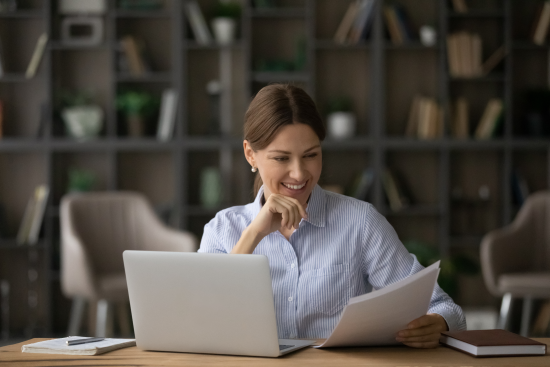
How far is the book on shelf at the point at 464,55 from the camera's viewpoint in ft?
14.4

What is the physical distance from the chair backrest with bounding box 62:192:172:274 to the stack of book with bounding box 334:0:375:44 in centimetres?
178

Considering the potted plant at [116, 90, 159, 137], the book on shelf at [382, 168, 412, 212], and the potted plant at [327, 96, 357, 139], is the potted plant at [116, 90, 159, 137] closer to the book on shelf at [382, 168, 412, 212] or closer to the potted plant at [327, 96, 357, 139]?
the potted plant at [327, 96, 357, 139]

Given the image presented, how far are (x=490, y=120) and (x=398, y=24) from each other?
3.01ft

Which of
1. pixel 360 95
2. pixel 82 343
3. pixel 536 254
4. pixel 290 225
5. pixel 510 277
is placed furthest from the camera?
pixel 360 95

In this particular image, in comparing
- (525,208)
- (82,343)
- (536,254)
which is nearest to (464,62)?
(525,208)

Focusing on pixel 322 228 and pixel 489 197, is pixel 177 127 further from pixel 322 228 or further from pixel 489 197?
pixel 322 228

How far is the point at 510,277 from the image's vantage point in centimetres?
362

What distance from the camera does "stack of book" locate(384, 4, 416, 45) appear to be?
4378mm

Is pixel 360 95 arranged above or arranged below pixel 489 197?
above

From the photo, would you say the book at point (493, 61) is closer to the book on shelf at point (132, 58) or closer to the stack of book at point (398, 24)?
the stack of book at point (398, 24)

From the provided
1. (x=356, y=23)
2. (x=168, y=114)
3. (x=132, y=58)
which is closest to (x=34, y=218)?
(x=168, y=114)

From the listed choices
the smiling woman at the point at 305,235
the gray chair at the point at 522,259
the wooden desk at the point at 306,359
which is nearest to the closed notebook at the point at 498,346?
the wooden desk at the point at 306,359

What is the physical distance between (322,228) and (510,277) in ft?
7.65

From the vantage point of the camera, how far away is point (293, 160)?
1.61 metres
